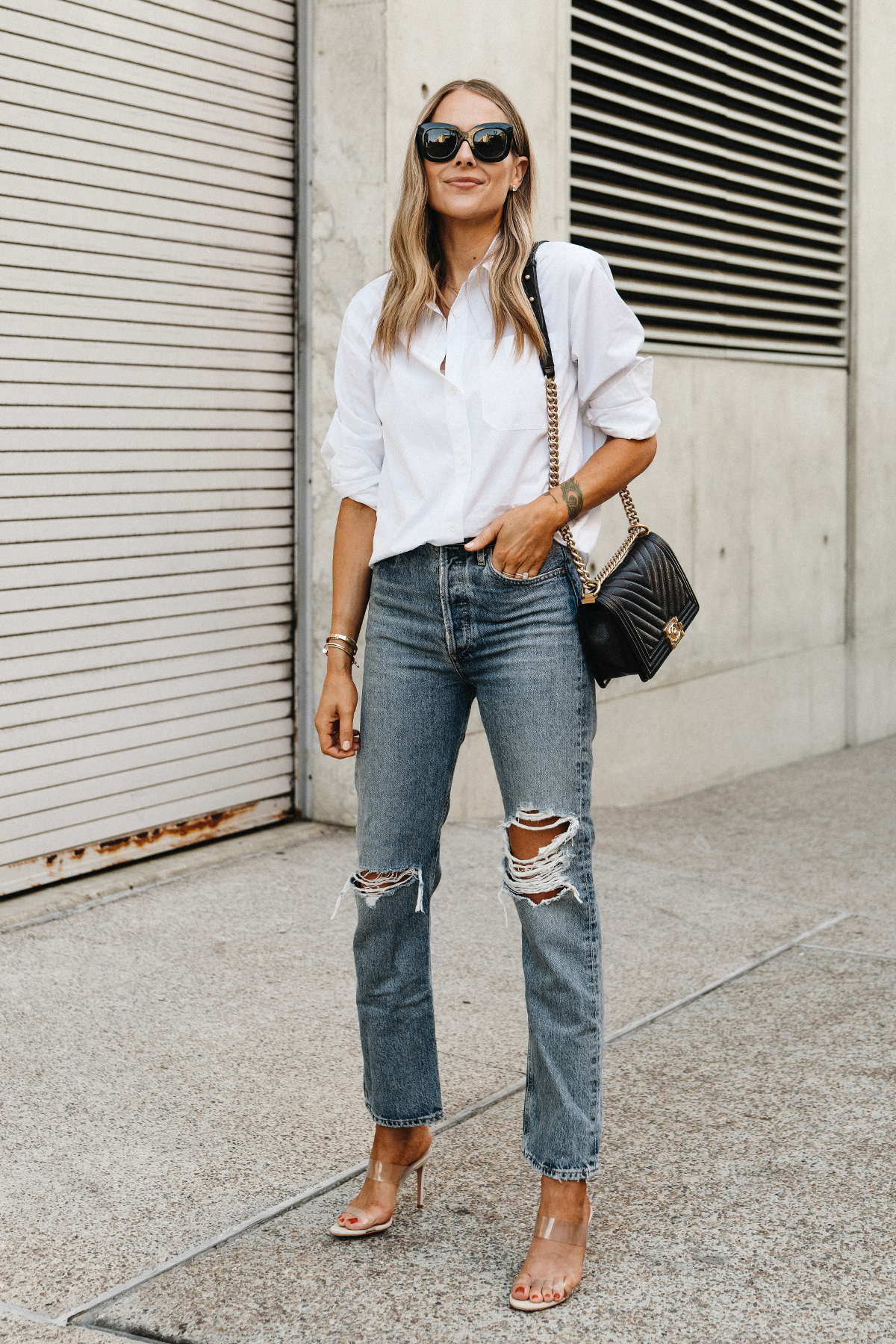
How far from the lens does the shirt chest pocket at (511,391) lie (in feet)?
9.05

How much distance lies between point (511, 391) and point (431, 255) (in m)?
0.35

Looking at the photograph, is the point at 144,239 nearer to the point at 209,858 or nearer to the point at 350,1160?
the point at 209,858

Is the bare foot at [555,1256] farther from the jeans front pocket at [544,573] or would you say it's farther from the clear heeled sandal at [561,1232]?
the jeans front pocket at [544,573]

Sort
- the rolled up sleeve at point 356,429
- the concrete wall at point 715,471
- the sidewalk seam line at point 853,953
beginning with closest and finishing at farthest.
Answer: the rolled up sleeve at point 356,429
the sidewalk seam line at point 853,953
the concrete wall at point 715,471

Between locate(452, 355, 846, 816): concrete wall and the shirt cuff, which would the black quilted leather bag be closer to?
the shirt cuff

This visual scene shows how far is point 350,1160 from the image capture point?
3.37 metres

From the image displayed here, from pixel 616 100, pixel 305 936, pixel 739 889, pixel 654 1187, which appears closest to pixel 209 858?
pixel 305 936

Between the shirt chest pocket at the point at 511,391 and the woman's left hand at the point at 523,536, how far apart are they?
140 millimetres

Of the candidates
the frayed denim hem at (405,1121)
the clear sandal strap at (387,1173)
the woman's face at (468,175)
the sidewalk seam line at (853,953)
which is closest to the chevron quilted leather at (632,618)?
the woman's face at (468,175)

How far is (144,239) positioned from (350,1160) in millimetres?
3320

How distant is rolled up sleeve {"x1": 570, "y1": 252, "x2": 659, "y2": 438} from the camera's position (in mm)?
2799

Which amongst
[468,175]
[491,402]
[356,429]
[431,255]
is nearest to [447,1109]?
[356,429]

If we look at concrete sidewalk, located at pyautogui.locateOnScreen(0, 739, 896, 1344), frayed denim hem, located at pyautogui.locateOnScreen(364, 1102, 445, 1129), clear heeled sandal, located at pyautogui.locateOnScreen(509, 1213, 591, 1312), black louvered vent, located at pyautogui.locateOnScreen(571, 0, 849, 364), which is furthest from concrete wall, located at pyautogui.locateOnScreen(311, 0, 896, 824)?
clear heeled sandal, located at pyautogui.locateOnScreen(509, 1213, 591, 1312)

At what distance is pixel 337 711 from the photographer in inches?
117
